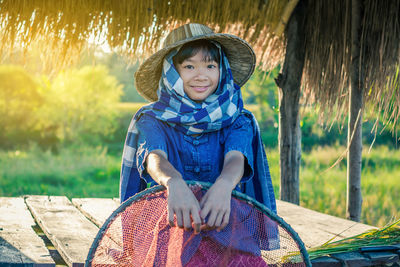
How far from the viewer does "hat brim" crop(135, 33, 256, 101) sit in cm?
208

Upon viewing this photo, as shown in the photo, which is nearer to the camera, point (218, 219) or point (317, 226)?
point (218, 219)

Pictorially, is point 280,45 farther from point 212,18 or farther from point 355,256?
point 355,256

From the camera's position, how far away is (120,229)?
158 centimetres

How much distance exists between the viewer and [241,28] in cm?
417

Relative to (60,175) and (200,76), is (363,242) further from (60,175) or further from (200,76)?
(60,175)

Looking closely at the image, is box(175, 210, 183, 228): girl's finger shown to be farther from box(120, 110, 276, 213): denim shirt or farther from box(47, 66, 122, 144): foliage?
box(47, 66, 122, 144): foliage

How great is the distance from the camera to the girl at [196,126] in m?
1.86

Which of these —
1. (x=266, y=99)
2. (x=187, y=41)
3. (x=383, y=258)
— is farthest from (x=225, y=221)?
(x=266, y=99)

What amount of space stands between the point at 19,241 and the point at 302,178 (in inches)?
509

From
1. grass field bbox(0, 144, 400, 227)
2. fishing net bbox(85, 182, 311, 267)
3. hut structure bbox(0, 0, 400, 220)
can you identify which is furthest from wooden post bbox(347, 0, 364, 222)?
grass field bbox(0, 144, 400, 227)

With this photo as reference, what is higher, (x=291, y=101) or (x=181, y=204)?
(x=291, y=101)

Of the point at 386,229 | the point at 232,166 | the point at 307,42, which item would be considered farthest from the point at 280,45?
the point at 232,166

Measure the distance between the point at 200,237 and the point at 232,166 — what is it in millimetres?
332

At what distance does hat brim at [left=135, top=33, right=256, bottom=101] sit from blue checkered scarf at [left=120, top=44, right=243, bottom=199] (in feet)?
0.24
